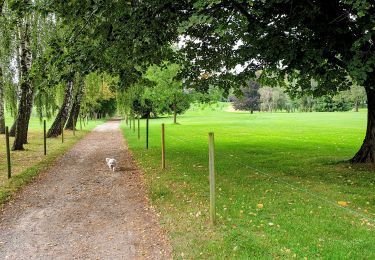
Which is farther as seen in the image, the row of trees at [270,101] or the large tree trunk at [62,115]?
the row of trees at [270,101]

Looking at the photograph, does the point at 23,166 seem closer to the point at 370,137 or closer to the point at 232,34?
the point at 232,34

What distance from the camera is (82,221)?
6.96 m

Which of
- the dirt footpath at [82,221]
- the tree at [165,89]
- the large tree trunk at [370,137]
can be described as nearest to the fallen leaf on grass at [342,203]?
the dirt footpath at [82,221]

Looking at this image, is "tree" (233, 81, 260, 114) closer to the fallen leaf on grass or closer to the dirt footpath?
the dirt footpath

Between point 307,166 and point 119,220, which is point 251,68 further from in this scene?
point 119,220

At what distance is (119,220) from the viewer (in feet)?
22.9

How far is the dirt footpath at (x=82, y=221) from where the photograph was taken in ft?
18.2

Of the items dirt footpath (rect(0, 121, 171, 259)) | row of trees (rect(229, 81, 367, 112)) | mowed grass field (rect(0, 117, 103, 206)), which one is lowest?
dirt footpath (rect(0, 121, 171, 259))

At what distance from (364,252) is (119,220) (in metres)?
4.02

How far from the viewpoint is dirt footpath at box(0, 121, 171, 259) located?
555cm

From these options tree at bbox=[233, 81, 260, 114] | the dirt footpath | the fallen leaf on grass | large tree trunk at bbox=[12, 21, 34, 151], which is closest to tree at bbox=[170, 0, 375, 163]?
the fallen leaf on grass

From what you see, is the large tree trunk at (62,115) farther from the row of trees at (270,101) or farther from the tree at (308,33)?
the row of trees at (270,101)

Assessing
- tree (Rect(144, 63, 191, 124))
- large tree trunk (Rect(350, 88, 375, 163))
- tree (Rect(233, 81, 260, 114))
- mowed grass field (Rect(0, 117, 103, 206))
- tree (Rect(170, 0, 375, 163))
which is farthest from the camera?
tree (Rect(233, 81, 260, 114))

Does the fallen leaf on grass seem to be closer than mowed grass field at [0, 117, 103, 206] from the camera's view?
Yes
